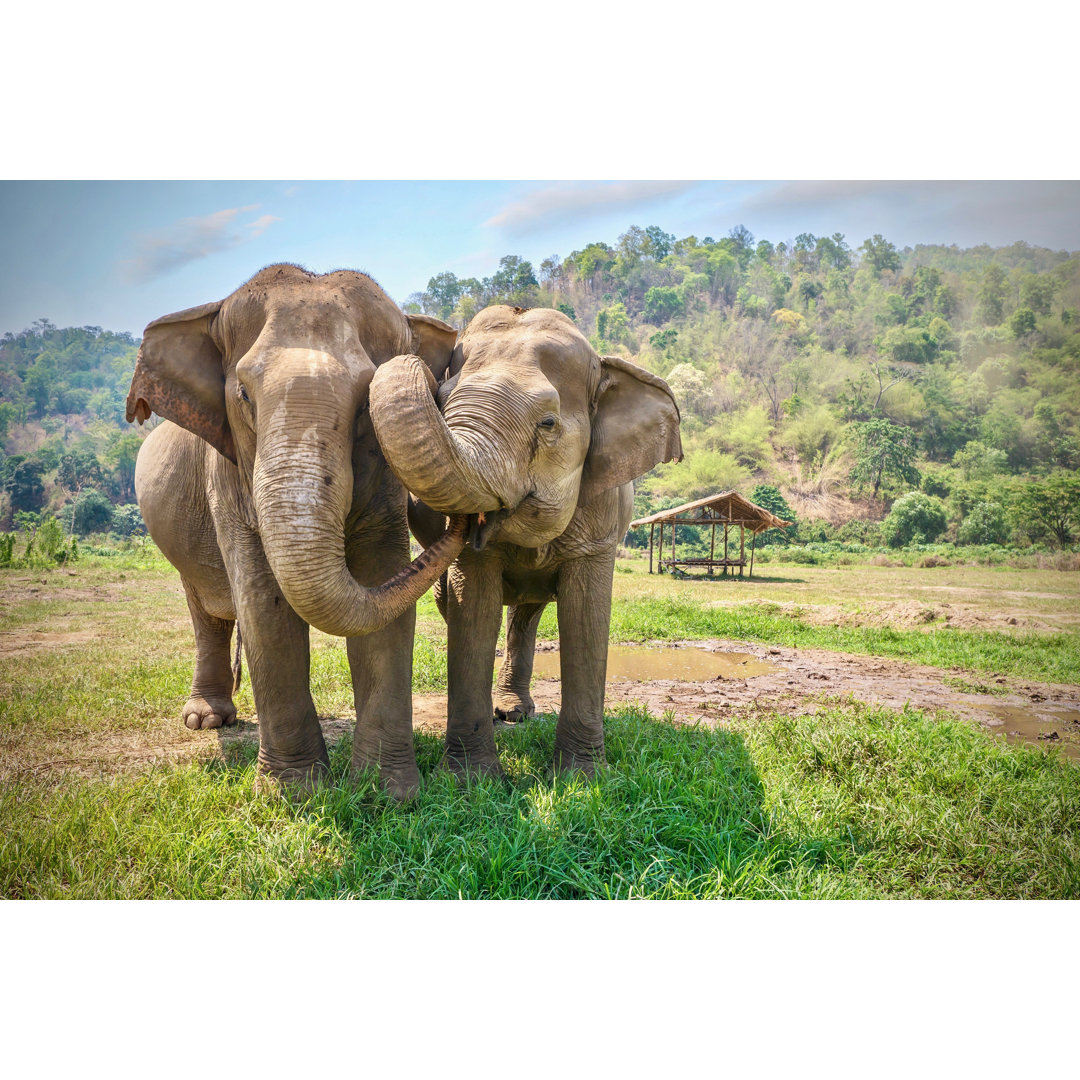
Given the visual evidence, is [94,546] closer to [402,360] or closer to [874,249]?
[402,360]

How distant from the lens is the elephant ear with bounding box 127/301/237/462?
341cm

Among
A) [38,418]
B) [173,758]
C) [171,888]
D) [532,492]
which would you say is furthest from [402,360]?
[38,418]

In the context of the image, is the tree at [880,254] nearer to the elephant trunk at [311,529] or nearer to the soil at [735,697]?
the soil at [735,697]

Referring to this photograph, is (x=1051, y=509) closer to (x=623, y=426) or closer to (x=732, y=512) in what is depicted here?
(x=732, y=512)

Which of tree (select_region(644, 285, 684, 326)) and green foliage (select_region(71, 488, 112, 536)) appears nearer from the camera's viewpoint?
green foliage (select_region(71, 488, 112, 536))

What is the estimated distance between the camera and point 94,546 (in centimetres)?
1493

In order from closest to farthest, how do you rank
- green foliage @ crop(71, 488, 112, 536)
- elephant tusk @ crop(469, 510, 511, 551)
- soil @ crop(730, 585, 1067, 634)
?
elephant tusk @ crop(469, 510, 511, 551), soil @ crop(730, 585, 1067, 634), green foliage @ crop(71, 488, 112, 536)

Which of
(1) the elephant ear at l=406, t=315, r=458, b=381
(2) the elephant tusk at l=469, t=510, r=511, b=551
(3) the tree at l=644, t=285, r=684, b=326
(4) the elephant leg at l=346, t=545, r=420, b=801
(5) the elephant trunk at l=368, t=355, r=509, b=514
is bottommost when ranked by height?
(4) the elephant leg at l=346, t=545, r=420, b=801

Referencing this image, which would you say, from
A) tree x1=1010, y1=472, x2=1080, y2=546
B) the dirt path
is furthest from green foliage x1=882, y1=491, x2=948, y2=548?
the dirt path

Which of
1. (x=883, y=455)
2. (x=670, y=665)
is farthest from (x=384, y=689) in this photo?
(x=883, y=455)

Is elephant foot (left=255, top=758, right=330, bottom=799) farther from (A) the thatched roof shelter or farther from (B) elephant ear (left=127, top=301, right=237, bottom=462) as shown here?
(A) the thatched roof shelter

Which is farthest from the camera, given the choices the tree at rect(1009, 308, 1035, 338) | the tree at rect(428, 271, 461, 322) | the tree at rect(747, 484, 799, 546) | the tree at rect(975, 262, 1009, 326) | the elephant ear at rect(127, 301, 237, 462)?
the tree at rect(428, 271, 461, 322)

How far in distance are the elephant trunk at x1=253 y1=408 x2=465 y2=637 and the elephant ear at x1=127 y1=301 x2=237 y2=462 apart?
2.36 feet

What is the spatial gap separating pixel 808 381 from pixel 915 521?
20749 millimetres
